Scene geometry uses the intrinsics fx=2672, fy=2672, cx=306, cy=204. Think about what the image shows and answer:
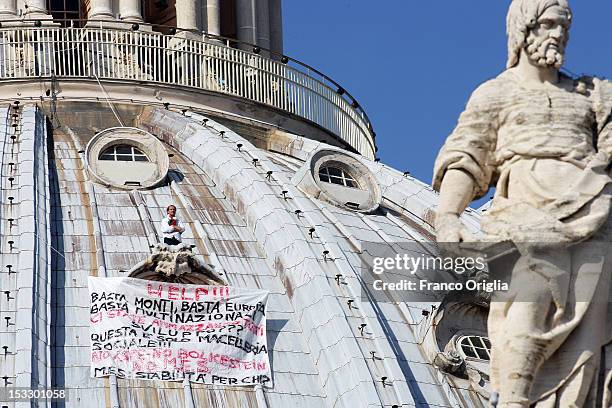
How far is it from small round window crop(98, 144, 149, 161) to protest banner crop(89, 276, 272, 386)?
524 cm

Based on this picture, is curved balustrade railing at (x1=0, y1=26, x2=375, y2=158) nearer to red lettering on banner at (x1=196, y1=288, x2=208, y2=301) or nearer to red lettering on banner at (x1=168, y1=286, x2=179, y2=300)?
red lettering on banner at (x1=168, y1=286, x2=179, y2=300)

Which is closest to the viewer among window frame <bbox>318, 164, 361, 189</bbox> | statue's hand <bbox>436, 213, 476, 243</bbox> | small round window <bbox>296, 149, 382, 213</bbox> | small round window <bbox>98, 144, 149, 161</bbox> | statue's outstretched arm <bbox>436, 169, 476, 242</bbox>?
statue's hand <bbox>436, 213, 476, 243</bbox>

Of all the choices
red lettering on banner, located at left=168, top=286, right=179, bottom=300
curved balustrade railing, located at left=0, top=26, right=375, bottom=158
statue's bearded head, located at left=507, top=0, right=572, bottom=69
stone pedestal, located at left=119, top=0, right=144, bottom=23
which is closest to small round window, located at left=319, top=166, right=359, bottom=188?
curved balustrade railing, located at left=0, top=26, right=375, bottom=158

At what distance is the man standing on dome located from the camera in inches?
1750

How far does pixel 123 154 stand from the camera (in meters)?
49.1

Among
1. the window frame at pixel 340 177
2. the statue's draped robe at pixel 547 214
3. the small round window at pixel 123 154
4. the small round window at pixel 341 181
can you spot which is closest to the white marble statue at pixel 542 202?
the statue's draped robe at pixel 547 214

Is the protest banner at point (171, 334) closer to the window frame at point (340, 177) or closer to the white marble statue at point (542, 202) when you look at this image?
the window frame at point (340, 177)

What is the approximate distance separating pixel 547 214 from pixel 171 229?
84.7ft

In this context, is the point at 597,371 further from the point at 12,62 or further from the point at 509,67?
the point at 12,62

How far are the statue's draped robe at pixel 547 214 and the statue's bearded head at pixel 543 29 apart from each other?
273 mm

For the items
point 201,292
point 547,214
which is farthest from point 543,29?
point 201,292

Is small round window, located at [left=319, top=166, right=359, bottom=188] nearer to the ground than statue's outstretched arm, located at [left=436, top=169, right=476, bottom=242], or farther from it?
farther from it

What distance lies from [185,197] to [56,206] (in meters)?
2.49

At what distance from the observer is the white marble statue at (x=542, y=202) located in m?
18.8
